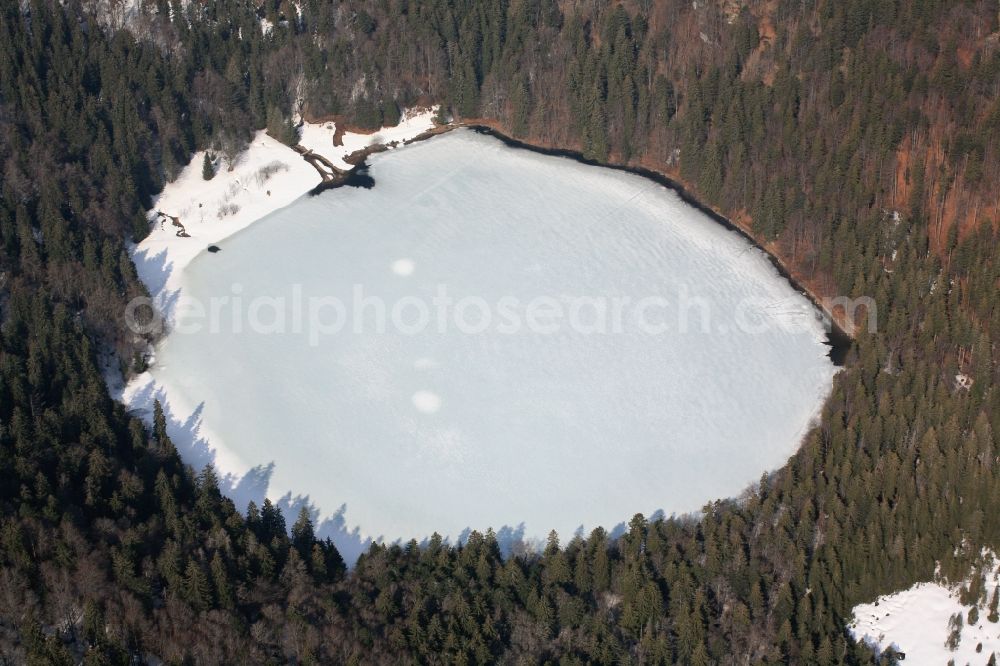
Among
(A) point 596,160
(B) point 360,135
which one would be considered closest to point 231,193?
(B) point 360,135

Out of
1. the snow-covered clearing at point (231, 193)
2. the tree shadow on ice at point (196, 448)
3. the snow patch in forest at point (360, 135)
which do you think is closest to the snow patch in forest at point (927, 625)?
the tree shadow on ice at point (196, 448)

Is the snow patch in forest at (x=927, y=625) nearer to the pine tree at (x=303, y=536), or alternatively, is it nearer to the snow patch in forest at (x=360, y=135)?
the pine tree at (x=303, y=536)

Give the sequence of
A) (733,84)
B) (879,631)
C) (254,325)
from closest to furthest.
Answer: (879,631) → (254,325) → (733,84)

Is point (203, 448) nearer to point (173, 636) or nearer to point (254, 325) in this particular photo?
point (254, 325)

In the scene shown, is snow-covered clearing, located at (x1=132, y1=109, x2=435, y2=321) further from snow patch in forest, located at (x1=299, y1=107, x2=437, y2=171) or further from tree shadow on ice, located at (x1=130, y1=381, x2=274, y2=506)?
tree shadow on ice, located at (x1=130, y1=381, x2=274, y2=506)

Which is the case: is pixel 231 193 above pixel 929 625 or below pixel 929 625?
above

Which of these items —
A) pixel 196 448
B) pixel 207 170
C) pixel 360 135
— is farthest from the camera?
pixel 360 135

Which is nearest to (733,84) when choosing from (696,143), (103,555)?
(696,143)

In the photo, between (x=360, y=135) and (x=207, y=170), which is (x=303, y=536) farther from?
(x=360, y=135)
